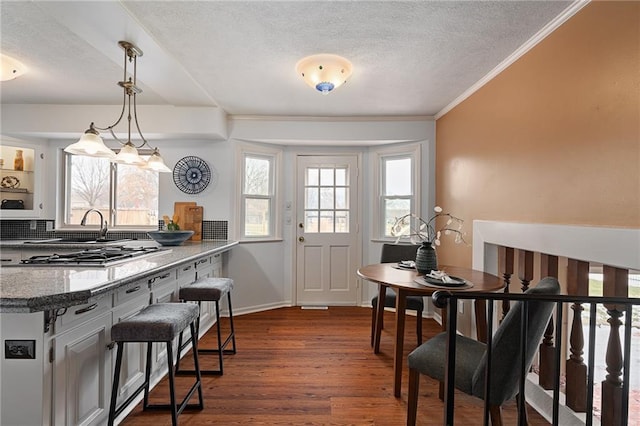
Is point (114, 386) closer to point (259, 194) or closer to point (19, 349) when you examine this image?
point (19, 349)

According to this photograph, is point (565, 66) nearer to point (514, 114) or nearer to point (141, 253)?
point (514, 114)

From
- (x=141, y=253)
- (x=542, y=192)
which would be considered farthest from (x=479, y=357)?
(x=141, y=253)

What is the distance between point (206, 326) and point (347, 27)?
9.86 ft

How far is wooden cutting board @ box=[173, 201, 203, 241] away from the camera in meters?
3.69

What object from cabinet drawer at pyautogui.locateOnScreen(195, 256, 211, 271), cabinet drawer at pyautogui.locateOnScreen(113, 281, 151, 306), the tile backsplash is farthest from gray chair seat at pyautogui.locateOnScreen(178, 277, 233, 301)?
the tile backsplash

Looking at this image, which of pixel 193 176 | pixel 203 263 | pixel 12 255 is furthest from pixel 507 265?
pixel 12 255

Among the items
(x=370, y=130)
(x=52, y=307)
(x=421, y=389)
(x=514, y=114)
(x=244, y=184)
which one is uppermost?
(x=370, y=130)

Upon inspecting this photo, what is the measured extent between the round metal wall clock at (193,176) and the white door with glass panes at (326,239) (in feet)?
3.87

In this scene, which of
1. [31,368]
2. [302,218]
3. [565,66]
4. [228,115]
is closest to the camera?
[31,368]

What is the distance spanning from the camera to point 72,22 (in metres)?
1.84

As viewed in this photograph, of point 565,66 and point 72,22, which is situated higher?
point 72,22

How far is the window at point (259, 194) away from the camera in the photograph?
12.8ft

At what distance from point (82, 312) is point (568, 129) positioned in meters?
2.74

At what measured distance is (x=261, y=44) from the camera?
218 centimetres
